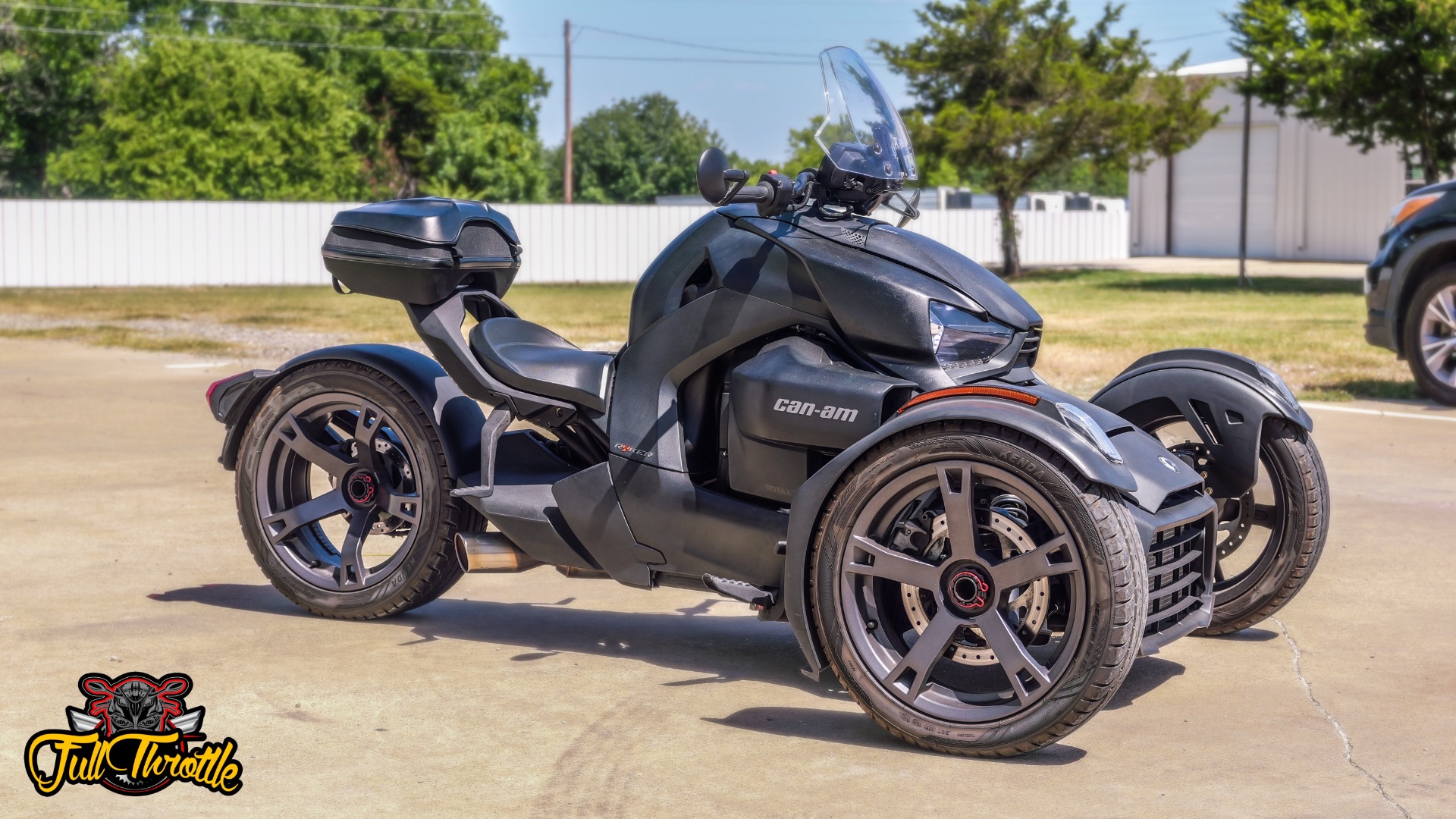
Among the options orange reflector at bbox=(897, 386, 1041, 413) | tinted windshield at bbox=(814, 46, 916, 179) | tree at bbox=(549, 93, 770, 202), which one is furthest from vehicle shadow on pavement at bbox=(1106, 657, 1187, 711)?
tree at bbox=(549, 93, 770, 202)

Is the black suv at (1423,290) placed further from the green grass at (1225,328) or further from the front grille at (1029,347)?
the front grille at (1029,347)

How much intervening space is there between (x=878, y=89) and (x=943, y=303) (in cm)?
85

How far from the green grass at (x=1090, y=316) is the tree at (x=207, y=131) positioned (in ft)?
75.8

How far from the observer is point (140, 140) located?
5250 cm

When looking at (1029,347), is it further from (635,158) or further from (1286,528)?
(635,158)

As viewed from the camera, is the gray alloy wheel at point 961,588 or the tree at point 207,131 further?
the tree at point 207,131

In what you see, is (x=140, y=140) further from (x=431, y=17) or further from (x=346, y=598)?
(x=346, y=598)

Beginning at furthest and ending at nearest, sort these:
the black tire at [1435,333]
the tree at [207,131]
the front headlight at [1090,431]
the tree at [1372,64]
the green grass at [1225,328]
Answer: the tree at [207,131] < the tree at [1372,64] < the green grass at [1225,328] < the black tire at [1435,333] < the front headlight at [1090,431]

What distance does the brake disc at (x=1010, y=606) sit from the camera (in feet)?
12.7

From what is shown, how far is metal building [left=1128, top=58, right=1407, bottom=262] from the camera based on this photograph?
41812 mm

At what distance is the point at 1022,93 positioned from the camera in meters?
35.5

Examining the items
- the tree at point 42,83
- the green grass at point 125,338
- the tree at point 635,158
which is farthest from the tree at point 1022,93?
the tree at point 635,158

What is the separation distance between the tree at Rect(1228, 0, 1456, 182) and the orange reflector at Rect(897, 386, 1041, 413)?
2334 centimetres

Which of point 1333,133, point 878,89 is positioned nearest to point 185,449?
Answer: point 878,89
